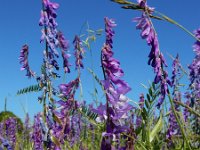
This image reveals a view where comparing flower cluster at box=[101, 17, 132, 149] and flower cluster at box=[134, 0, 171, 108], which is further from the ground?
flower cluster at box=[134, 0, 171, 108]

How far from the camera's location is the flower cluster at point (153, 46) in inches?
71.9

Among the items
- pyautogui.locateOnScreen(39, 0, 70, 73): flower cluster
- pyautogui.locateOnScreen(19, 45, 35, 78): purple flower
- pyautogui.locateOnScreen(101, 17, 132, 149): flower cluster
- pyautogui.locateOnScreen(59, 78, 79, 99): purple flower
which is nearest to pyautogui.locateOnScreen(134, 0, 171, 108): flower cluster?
pyautogui.locateOnScreen(59, 78, 79, 99): purple flower

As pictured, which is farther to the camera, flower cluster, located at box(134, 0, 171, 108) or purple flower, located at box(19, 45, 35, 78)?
purple flower, located at box(19, 45, 35, 78)

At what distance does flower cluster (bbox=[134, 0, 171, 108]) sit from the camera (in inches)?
71.9

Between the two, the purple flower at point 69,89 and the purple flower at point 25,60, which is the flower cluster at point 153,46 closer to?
the purple flower at point 69,89

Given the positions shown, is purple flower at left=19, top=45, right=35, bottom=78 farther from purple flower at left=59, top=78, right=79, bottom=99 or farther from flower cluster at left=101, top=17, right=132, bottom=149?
flower cluster at left=101, top=17, right=132, bottom=149

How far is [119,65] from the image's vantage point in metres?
1.39

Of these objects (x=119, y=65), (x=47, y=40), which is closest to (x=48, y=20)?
(x=47, y=40)

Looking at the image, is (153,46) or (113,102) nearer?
(113,102)

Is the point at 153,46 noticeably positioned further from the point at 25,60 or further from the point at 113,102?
the point at 25,60

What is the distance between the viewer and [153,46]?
1900mm

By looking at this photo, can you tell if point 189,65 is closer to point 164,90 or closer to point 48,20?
point 48,20

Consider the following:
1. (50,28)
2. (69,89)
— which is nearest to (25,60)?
(50,28)

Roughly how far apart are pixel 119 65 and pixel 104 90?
112 mm
